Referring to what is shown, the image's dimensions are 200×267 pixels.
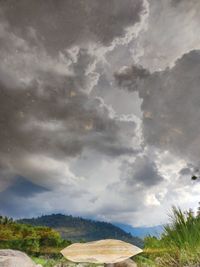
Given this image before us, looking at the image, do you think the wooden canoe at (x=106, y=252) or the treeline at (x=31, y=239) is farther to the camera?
the treeline at (x=31, y=239)

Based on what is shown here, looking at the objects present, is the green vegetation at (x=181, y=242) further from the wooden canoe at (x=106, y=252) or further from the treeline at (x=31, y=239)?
the treeline at (x=31, y=239)

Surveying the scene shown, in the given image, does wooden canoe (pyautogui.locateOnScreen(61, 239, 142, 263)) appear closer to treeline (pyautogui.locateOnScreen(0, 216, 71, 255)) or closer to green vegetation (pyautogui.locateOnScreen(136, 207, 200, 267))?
green vegetation (pyautogui.locateOnScreen(136, 207, 200, 267))

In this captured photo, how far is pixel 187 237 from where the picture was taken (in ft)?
35.7

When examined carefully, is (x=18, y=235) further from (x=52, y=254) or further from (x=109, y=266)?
(x=109, y=266)

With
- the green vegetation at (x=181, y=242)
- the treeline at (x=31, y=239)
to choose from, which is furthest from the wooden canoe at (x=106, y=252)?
the treeline at (x=31, y=239)

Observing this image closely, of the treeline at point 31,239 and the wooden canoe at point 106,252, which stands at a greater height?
the treeline at point 31,239

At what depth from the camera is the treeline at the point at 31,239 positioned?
2895cm

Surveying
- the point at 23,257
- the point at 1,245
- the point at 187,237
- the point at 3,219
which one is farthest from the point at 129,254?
the point at 3,219

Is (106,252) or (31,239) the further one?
(31,239)

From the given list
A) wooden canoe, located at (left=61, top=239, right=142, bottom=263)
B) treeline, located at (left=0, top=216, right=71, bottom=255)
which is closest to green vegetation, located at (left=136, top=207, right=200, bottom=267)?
wooden canoe, located at (left=61, top=239, right=142, bottom=263)

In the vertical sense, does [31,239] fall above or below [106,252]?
above

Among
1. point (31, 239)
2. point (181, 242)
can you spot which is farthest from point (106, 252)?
point (31, 239)

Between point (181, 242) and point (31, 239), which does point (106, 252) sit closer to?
point (181, 242)

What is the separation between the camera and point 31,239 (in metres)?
31.1
